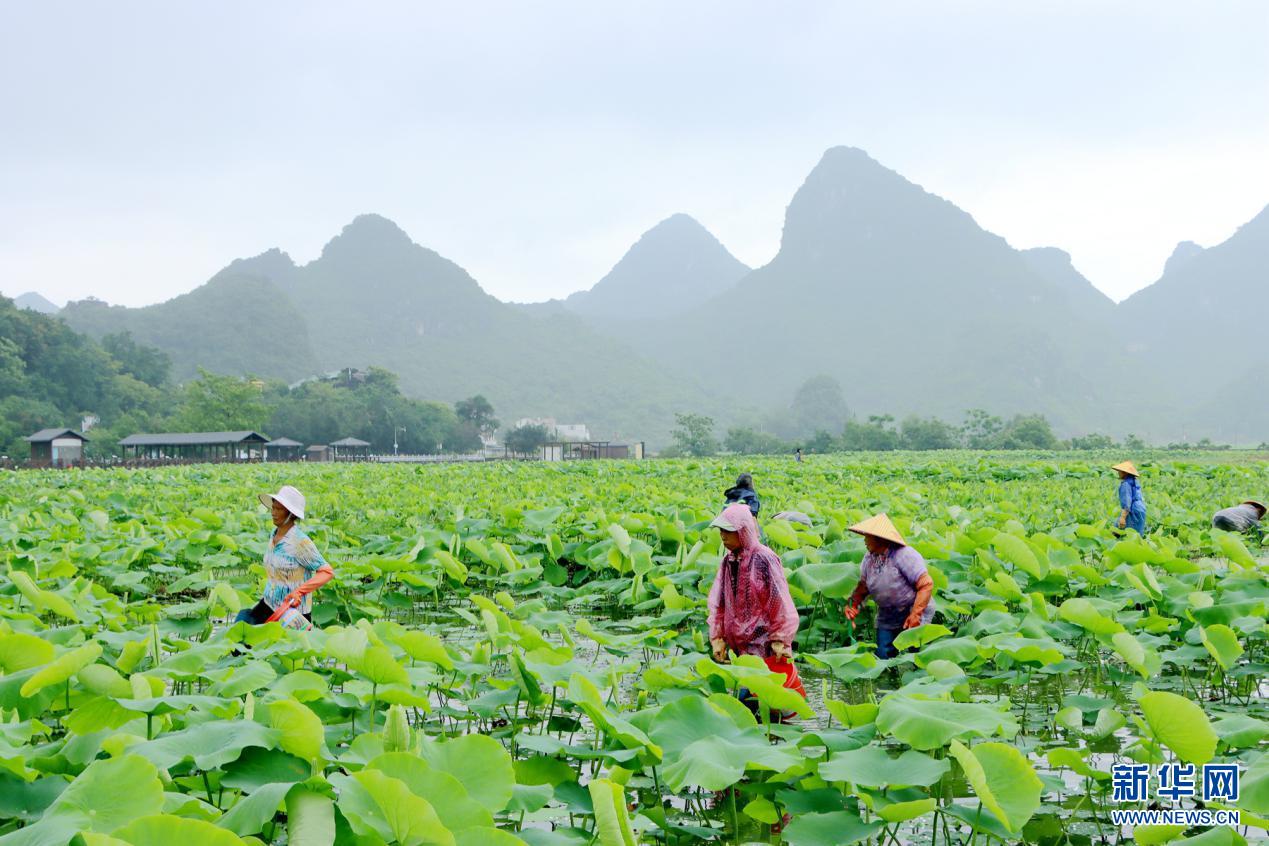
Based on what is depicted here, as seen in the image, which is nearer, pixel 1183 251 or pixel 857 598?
pixel 857 598

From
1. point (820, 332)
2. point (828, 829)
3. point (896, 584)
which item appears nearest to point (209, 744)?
point (828, 829)

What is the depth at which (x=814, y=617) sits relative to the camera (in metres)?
5.14

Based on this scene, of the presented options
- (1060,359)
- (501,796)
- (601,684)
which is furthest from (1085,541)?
(1060,359)

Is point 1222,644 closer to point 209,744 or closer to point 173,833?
point 209,744

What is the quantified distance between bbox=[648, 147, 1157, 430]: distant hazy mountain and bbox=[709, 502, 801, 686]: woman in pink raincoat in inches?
4208

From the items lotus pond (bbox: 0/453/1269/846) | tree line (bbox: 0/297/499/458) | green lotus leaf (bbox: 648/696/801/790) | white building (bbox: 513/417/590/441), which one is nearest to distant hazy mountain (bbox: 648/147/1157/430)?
white building (bbox: 513/417/590/441)

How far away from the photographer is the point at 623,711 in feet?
10.3

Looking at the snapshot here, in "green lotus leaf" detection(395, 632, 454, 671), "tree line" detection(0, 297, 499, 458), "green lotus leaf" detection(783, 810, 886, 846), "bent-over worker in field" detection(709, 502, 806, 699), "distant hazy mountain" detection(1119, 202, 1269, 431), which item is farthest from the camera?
"distant hazy mountain" detection(1119, 202, 1269, 431)

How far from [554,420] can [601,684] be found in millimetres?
100942

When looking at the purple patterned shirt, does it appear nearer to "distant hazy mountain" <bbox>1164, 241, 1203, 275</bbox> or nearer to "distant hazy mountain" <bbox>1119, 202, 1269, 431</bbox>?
"distant hazy mountain" <bbox>1119, 202, 1269, 431</bbox>

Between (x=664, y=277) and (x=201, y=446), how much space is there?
149225 millimetres

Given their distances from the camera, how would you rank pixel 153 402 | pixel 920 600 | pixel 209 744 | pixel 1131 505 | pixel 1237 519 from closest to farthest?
pixel 209 744 → pixel 920 600 → pixel 1131 505 → pixel 1237 519 → pixel 153 402

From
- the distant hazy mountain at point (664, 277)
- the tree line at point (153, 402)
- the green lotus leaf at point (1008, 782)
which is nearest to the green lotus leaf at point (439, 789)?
the green lotus leaf at point (1008, 782)

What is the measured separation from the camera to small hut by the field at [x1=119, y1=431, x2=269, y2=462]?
4031 centimetres
